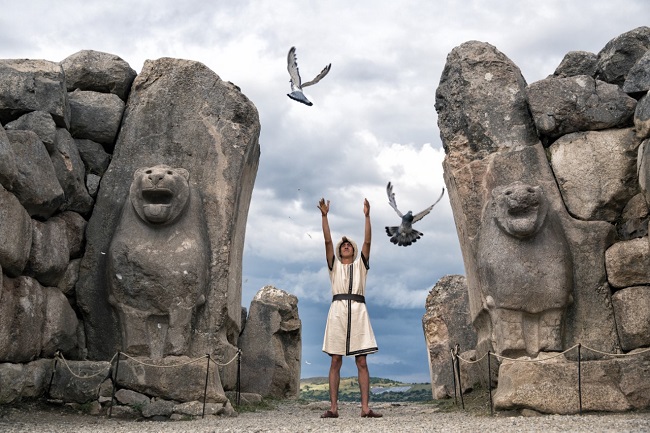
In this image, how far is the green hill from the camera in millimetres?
19562

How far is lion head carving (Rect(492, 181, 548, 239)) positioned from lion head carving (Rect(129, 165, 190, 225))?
3.50 metres

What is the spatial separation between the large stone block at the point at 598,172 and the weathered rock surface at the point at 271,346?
642 centimetres

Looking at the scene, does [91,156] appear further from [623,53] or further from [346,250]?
[623,53]

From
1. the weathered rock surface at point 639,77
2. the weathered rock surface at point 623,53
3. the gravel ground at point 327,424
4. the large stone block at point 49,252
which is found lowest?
the gravel ground at point 327,424

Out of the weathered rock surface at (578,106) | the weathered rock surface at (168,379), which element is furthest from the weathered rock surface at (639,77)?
the weathered rock surface at (168,379)

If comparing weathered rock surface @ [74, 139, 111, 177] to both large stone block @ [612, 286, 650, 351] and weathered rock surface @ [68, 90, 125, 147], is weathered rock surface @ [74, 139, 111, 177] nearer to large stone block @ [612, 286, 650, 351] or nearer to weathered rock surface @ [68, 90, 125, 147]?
weathered rock surface @ [68, 90, 125, 147]

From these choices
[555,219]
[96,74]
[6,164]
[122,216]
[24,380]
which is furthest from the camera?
[96,74]

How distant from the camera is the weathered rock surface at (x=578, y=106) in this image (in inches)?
353

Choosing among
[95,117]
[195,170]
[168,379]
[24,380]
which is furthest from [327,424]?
[95,117]

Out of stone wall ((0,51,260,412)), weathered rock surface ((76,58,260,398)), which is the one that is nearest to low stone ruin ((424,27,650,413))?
weathered rock surface ((76,58,260,398))

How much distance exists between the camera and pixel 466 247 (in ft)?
31.2

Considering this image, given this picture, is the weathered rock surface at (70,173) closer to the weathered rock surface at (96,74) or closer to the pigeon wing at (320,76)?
the weathered rock surface at (96,74)

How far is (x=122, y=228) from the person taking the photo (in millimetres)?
8836

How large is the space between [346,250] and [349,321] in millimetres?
745
